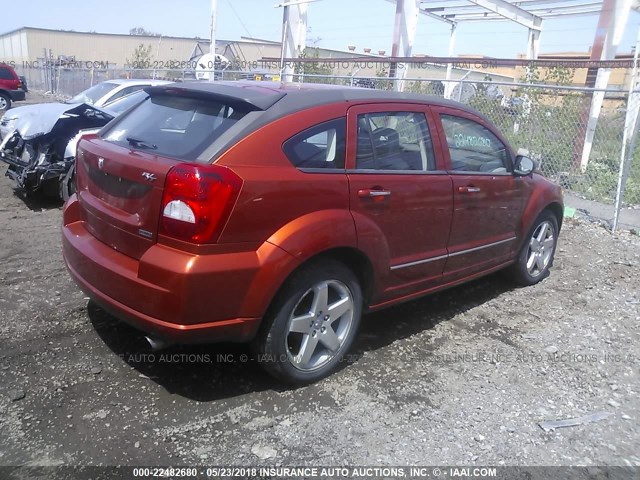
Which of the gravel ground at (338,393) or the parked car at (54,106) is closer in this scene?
the gravel ground at (338,393)

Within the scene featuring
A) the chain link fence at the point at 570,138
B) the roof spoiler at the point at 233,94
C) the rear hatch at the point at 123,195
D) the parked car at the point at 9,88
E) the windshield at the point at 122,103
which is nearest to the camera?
the rear hatch at the point at 123,195

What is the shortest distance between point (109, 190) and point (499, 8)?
1593 cm

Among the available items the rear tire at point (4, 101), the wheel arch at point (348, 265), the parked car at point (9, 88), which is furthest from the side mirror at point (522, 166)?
the parked car at point (9, 88)

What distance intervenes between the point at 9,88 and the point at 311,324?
80.5ft

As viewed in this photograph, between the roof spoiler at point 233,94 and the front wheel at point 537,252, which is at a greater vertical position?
the roof spoiler at point 233,94

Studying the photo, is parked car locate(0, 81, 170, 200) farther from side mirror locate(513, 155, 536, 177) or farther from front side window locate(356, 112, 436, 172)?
side mirror locate(513, 155, 536, 177)

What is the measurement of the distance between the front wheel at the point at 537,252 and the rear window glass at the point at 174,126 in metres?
3.33

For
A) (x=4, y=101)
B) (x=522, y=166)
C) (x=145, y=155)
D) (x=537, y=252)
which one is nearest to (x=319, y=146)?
(x=145, y=155)

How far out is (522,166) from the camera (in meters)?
4.68

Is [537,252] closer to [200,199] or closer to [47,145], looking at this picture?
[200,199]

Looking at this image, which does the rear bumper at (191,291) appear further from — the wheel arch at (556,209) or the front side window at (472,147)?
the wheel arch at (556,209)

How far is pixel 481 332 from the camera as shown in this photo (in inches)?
169

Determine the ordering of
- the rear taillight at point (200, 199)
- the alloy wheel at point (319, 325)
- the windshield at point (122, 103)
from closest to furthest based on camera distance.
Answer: the rear taillight at point (200, 199) < the alloy wheel at point (319, 325) < the windshield at point (122, 103)

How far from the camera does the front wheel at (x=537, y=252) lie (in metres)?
5.16
